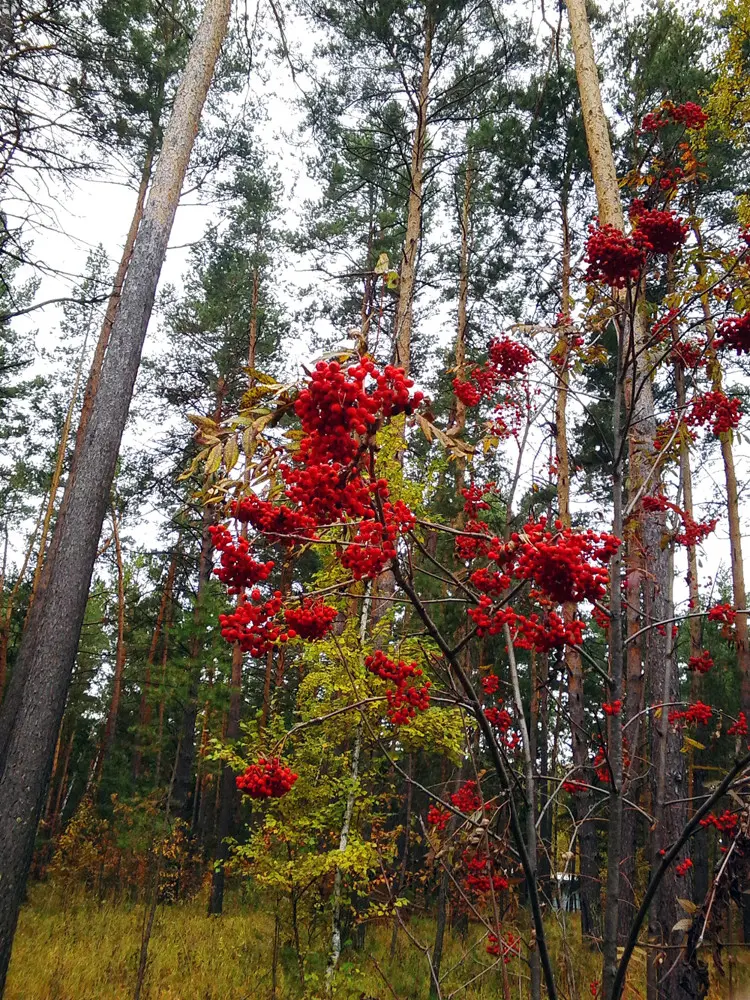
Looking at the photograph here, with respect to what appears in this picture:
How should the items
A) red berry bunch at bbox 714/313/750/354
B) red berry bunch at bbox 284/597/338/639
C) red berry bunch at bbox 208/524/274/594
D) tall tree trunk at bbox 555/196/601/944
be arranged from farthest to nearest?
tall tree trunk at bbox 555/196/601/944 → red berry bunch at bbox 714/313/750/354 → red berry bunch at bbox 284/597/338/639 → red berry bunch at bbox 208/524/274/594

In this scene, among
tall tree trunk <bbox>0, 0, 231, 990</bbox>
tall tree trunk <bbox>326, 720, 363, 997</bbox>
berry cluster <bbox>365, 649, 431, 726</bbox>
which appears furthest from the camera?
tall tree trunk <bbox>326, 720, 363, 997</bbox>

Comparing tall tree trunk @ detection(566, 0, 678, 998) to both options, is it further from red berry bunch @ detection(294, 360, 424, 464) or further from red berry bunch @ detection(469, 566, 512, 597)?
red berry bunch @ detection(294, 360, 424, 464)

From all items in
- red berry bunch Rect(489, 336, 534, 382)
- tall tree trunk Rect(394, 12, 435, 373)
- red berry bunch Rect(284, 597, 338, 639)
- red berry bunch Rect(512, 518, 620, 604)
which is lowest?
red berry bunch Rect(284, 597, 338, 639)

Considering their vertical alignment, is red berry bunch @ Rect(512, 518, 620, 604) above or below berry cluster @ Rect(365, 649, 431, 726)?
above

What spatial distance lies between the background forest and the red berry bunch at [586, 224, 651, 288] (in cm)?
2

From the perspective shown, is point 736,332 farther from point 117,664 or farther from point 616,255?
point 117,664

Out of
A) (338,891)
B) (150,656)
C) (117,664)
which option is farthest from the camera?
(150,656)

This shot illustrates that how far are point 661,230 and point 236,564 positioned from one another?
204 cm

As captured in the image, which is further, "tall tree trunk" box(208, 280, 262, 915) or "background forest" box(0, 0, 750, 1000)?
"tall tree trunk" box(208, 280, 262, 915)

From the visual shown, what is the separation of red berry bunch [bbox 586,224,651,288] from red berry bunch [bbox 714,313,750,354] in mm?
369

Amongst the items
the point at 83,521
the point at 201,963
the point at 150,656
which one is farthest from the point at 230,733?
the point at 83,521

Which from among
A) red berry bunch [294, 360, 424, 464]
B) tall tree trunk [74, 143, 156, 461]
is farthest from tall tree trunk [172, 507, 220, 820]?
red berry bunch [294, 360, 424, 464]

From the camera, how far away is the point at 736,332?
2311 mm

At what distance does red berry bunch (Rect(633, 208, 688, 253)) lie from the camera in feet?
8.02
